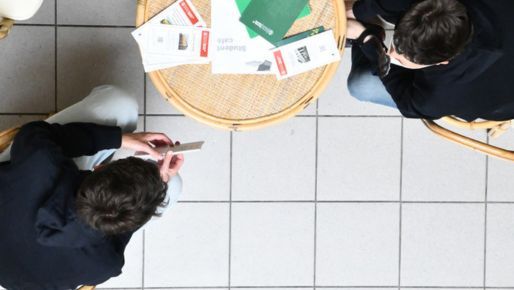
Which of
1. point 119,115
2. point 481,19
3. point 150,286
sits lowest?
point 150,286

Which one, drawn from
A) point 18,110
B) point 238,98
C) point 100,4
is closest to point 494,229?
point 238,98

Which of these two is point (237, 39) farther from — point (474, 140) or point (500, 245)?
point (500, 245)

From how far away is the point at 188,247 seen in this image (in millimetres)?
2281

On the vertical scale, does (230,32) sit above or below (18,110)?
above

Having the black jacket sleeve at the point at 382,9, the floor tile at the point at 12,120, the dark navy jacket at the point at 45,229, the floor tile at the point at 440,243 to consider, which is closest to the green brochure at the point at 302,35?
the black jacket sleeve at the point at 382,9

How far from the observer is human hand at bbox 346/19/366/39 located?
6.24ft

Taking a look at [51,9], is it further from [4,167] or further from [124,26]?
[4,167]

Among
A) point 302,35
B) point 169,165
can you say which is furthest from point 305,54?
point 169,165

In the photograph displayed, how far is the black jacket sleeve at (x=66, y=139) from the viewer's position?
1533mm

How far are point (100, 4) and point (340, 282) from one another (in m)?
1.42

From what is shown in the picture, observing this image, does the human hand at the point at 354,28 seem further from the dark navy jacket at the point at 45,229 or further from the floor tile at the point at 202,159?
the dark navy jacket at the point at 45,229

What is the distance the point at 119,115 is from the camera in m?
1.91

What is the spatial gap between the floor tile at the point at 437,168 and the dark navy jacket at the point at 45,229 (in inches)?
49.1

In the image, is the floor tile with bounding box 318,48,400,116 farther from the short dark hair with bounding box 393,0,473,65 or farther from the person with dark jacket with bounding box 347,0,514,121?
the short dark hair with bounding box 393,0,473,65
